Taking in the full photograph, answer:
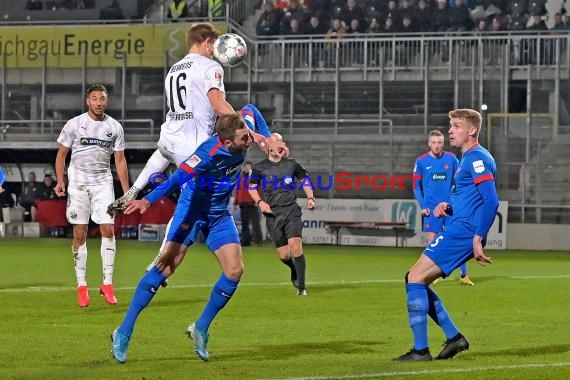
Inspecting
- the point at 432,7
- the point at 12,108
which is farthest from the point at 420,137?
the point at 12,108

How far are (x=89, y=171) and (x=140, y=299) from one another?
5.78m

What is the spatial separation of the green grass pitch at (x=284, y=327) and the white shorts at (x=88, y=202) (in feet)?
3.35

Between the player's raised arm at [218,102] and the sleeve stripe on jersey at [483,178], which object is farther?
the player's raised arm at [218,102]

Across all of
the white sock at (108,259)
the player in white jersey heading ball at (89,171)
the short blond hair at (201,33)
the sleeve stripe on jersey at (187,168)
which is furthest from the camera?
the player in white jersey heading ball at (89,171)

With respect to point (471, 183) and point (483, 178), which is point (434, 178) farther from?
point (483, 178)

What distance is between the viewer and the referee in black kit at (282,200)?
56.2 feet

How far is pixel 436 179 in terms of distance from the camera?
18141 mm

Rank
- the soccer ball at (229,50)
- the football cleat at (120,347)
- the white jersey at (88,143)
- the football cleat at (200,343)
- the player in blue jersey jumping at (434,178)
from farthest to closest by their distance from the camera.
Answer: the player in blue jersey jumping at (434,178)
the white jersey at (88,143)
the soccer ball at (229,50)
the football cleat at (200,343)
the football cleat at (120,347)

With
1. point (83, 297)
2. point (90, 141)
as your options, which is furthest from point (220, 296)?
point (90, 141)

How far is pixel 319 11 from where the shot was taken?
3691 cm

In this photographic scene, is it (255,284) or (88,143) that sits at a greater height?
(88,143)

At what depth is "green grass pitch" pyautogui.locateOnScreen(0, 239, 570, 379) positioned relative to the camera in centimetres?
882

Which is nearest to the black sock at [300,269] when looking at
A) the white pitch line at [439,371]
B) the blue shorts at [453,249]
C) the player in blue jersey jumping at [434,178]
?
the player in blue jersey jumping at [434,178]

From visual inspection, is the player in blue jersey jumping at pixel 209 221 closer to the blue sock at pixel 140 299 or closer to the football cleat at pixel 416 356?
the blue sock at pixel 140 299
